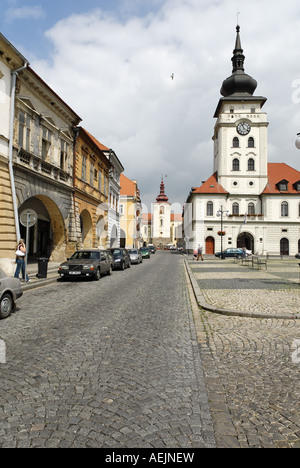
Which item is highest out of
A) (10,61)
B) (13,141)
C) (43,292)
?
(10,61)

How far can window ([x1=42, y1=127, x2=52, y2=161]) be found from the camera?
1825 centimetres

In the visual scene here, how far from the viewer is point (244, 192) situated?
51.6 metres

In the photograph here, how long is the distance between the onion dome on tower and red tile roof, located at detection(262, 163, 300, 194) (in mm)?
13524

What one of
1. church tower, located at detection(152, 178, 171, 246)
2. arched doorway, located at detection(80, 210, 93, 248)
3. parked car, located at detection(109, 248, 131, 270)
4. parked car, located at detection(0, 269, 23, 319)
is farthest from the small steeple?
parked car, located at detection(0, 269, 23, 319)

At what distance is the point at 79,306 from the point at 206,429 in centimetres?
615

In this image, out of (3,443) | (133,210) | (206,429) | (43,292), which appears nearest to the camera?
(3,443)

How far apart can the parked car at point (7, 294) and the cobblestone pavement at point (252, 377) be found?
4411mm

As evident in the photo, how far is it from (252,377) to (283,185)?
170 ft

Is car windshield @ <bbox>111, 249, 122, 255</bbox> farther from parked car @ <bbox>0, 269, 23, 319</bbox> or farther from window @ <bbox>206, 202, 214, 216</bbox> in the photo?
window @ <bbox>206, 202, 214, 216</bbox>

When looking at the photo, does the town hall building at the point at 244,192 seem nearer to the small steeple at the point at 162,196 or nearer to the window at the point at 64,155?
the window at the point at 64,155

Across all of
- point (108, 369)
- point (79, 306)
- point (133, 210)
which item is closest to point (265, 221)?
point (133, 210)

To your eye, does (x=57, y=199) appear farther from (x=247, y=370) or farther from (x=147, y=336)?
(x=247, y=370)

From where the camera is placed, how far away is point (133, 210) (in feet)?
181

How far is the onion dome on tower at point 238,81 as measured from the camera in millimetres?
51188
